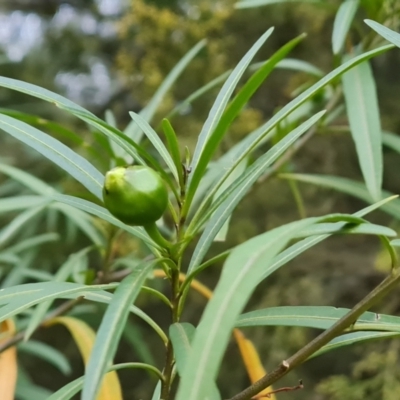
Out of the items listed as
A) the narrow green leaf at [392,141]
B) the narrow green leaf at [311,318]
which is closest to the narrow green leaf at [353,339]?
the narrow green leaf at [311,318]

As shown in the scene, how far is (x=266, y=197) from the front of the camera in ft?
4.43

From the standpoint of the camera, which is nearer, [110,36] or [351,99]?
[351,99]

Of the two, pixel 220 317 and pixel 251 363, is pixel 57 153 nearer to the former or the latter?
pixel 220 317

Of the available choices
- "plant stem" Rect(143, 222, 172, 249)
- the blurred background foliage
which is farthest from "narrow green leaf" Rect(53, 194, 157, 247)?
the blurred background foliage

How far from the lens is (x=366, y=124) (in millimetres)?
523

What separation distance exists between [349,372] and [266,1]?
898 millimetres

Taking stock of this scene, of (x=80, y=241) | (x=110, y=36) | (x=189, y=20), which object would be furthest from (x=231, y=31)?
(x=80, y=241)

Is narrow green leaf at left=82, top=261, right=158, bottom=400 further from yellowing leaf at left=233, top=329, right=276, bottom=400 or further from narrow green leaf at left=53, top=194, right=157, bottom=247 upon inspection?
yellowing leaf at left=233, top=329, right=276, bottom=400

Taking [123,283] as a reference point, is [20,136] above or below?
above

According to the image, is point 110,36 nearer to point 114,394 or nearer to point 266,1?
point 266,1

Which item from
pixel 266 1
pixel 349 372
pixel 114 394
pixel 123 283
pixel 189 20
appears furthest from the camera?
pixel 189 20

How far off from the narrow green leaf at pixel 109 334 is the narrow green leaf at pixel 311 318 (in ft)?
0.37

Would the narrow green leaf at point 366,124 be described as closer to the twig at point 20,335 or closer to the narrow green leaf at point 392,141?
the narrow green leaf at point 392,141

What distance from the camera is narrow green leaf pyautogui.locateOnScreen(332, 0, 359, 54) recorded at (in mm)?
557
